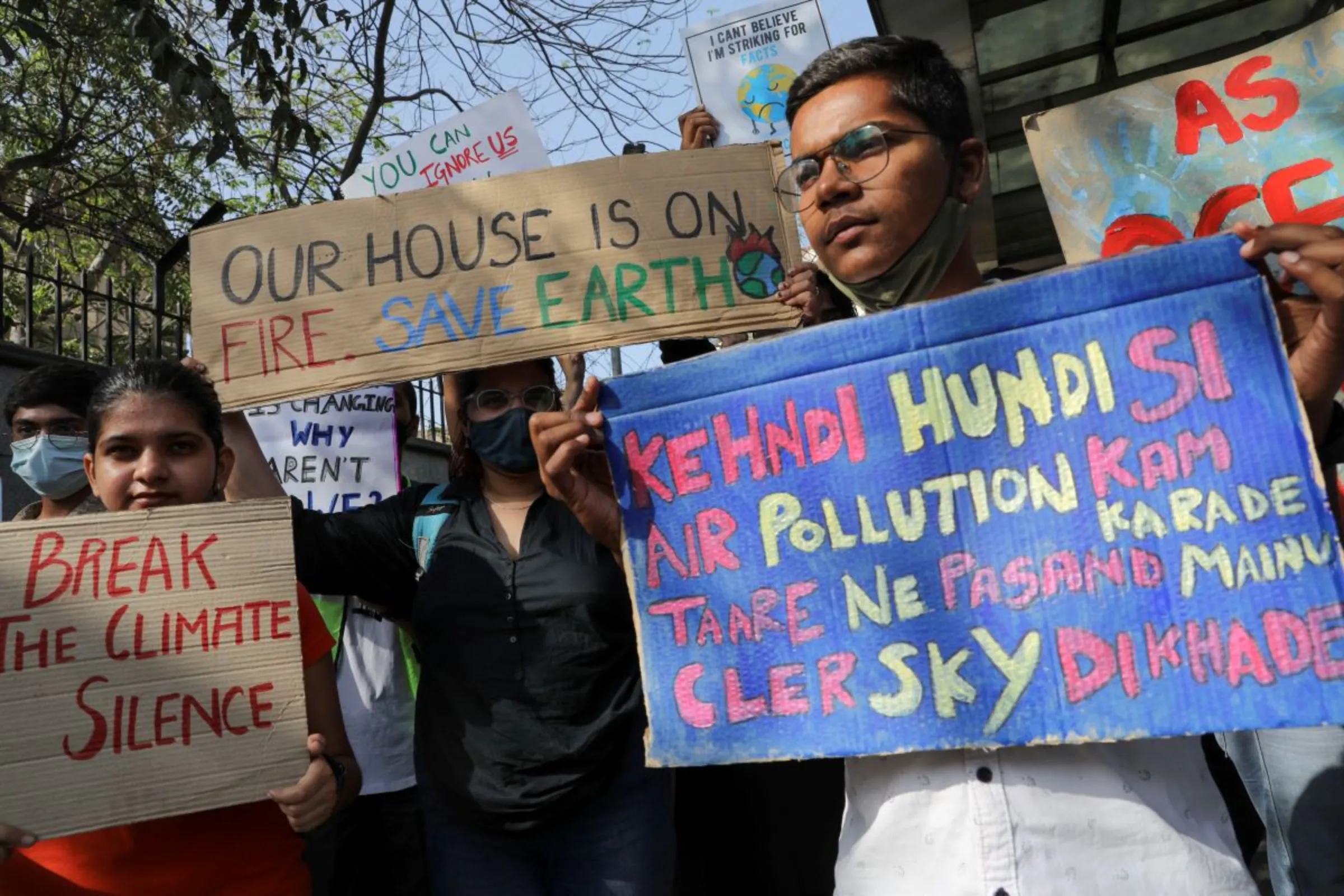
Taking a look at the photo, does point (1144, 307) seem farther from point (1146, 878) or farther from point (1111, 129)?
point (1111, 129)

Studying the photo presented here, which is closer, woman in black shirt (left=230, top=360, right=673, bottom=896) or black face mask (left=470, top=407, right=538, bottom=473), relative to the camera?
woman in black shirt (left=230, top=360, right=673, bottom=896)

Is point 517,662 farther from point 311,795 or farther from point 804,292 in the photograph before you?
point 804,292

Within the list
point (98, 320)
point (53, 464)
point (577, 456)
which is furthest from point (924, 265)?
point (98, 320)

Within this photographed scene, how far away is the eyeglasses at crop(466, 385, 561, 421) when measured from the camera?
2.35m

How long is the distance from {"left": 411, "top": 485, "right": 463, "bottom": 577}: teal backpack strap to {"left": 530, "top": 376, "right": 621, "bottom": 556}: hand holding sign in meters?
0.73

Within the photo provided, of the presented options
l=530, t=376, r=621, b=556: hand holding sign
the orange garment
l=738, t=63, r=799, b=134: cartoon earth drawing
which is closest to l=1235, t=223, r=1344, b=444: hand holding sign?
l=530, t=376, r=621, b=556: hand holding sign

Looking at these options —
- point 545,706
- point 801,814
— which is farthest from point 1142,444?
point 801,814

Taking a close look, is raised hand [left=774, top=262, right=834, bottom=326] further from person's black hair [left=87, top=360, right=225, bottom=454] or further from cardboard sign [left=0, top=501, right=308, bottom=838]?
person's black hair [left=87, top=360, right=225, bottom=454]

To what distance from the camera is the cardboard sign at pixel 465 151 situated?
12.5ft

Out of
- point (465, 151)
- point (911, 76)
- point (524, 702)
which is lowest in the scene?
point (524, 702)

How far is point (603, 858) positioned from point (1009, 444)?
1184 mm

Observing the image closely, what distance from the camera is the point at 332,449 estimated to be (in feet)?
12.4

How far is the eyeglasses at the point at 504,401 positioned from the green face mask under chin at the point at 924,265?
3.12ft

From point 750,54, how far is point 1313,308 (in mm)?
3051
